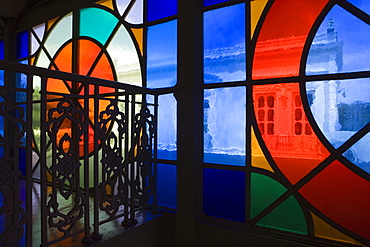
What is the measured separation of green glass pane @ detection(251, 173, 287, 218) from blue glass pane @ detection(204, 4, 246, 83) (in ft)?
2.68

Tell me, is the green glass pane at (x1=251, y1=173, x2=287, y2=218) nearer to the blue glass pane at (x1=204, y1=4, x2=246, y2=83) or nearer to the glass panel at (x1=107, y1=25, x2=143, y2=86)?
the blue glass pane at (x1=204, y1=4, x2=246, y2=83)

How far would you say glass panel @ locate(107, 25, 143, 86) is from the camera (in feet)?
9.03

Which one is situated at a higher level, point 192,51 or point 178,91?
point 192,51

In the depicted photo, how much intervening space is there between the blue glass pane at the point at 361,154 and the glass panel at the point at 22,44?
171 inches

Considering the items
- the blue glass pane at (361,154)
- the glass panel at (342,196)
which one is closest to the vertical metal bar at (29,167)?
the glass panel at (342,196)

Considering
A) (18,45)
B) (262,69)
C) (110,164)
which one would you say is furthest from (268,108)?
(18,45)

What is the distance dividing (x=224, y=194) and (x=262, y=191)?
0.32 meters

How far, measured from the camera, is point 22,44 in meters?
4.18

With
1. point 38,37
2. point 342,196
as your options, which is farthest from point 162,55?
point 38,37

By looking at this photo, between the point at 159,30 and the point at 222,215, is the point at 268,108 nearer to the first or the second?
the point at 222,215

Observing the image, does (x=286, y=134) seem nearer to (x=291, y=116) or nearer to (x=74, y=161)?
(x=291, y=116)

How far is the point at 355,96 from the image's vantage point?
1.81 metres

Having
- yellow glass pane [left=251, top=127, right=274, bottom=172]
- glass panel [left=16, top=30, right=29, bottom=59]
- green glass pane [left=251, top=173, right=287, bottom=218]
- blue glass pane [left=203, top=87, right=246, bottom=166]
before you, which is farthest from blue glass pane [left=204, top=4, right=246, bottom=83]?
glass panel [left=16, top=30, right=29, bottom=59]

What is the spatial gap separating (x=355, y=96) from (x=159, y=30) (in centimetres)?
174
